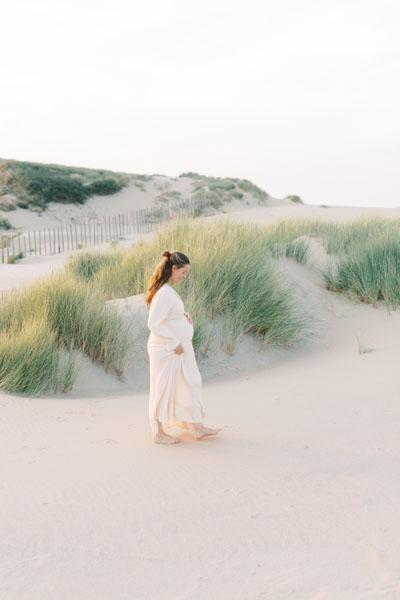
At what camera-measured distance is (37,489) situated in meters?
4.23

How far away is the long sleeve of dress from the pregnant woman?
0.01 metres

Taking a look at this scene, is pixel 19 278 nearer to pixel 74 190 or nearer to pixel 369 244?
pixel 369 244

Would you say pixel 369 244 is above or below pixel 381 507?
above

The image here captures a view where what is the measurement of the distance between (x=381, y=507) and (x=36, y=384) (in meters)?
4.09

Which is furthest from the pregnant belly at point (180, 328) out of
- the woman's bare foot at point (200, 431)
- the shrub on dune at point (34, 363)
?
the shrub on dune at point (34, 363)

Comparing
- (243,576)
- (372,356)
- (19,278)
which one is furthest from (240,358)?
(19,278)

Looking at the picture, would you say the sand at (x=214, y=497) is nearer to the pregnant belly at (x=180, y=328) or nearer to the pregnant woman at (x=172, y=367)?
the pregnant woman at (x=172, y=367)

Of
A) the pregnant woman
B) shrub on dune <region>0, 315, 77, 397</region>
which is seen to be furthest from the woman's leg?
shrub on dune <region>0, 315, 77, 397</region>

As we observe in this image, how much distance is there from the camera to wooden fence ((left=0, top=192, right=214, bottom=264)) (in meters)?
23.3

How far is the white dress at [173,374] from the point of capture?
5152 mm

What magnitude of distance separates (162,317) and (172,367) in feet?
1.29

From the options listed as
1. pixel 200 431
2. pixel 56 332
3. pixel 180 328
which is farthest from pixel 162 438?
pixel 56 332

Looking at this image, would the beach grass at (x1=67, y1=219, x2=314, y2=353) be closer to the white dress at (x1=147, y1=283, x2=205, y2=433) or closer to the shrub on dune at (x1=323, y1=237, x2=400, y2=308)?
the shrub on dune at (x1=323, y1=237, x2=400, y2=308)

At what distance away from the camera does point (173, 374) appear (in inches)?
204
